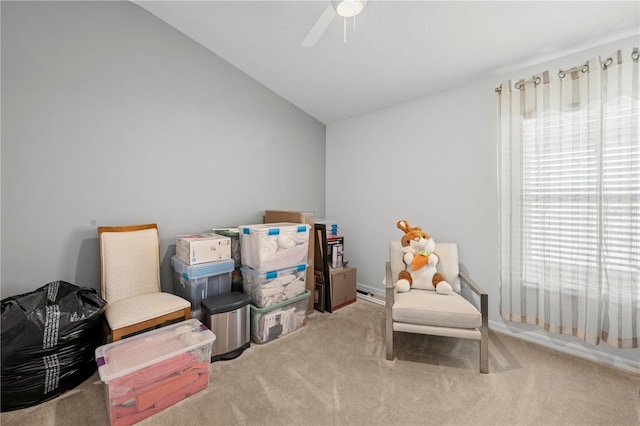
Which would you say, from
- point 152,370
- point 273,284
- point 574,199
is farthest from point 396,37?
point 152,370

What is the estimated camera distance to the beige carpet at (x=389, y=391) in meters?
1.41

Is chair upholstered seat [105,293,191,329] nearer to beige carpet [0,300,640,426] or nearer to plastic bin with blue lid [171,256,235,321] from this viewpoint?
plastic bin with blue lid [171,256,235,321]

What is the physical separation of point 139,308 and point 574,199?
3216mm

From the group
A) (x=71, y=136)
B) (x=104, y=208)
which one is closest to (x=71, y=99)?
(x=71, y=136)

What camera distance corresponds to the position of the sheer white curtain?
175 centimetres

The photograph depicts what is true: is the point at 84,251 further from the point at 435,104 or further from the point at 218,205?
the point at 435,104

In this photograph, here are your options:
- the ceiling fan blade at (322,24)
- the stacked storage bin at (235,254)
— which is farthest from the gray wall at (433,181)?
the stacked storage bin at (235,254)

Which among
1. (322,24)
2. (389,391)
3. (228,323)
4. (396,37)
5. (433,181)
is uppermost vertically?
(396,37)

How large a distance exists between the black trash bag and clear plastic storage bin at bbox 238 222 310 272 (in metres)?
1.04

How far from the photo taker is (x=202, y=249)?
2.12 m

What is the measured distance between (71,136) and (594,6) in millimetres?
3626

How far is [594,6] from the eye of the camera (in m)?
1.60

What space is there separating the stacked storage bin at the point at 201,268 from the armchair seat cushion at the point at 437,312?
145 cm

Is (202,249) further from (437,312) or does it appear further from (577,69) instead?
(577,69)
